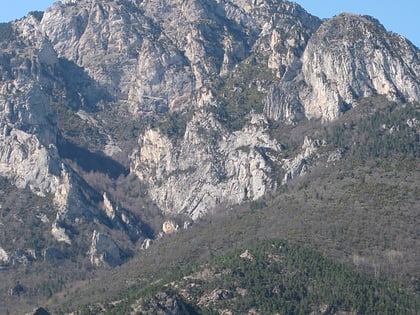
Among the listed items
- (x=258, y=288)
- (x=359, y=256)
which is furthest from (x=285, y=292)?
(x=359, y=256)

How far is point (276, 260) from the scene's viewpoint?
19750 centimetres

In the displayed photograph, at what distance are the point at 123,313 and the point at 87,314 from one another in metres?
10.3

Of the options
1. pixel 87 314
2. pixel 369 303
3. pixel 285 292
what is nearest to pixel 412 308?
pixel 369 303

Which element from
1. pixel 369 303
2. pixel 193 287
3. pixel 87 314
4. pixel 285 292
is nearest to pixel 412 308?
pixel 369 303

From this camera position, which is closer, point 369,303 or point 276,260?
point 369,303

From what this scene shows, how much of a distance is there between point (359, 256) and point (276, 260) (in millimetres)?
12741

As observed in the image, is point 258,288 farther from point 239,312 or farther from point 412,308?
point 412,308

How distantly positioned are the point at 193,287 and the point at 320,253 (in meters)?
21.5

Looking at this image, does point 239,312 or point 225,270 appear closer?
point 239,312

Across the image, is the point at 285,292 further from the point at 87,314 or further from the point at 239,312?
the point at 87,314

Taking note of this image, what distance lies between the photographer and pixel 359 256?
19938cm

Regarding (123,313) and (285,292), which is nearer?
(123,313)

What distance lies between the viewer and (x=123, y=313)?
172 m

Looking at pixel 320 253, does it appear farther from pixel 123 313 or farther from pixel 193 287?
pixel 123 313
